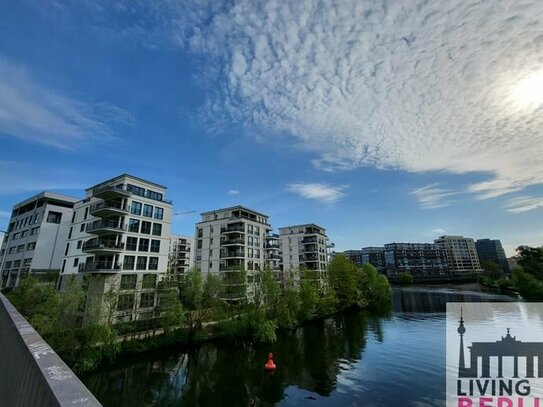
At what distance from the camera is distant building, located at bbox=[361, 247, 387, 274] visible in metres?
177

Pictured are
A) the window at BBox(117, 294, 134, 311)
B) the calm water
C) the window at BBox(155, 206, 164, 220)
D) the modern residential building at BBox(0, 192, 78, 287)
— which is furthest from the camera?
the modern residential building at BBox(0, 192, 78, 287)

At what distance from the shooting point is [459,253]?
175625 millimetres

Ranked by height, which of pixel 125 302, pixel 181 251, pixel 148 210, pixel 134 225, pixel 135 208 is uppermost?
pixel 181 251

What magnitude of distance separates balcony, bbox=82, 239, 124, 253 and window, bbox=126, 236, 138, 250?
3.40ft

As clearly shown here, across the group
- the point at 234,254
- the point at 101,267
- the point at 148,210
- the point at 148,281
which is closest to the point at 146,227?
the point at 148,210

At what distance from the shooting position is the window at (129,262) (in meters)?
39.1

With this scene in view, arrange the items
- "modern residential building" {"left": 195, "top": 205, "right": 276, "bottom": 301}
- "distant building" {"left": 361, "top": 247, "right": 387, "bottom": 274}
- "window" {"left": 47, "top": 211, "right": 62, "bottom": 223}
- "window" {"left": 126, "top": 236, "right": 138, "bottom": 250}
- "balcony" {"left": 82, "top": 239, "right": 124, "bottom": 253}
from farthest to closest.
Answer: "distant building" {"left": 361, "top": 247, "right": 387, "bottom": 274} → "modern residential building" {"left": 195, "top": 205, "right": 276, "bottom": 301} → "window" {"left": 47, "top": 211, "right": 62, "bottom": 223} → "window" {"left": 126, "top": 236, "right": 138, "bottom": 250} → "balcony" {"left": 82, "top": 239, "right": 124, "bottom": 253}

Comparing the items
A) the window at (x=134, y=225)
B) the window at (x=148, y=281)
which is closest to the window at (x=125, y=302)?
the window at (x=148, y=281)

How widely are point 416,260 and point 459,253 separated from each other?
1102 inches

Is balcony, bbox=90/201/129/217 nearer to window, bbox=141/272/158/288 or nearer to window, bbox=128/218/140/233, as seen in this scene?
window, bbox=128/218/140/233

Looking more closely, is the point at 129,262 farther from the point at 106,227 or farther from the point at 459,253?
the point at 459,253

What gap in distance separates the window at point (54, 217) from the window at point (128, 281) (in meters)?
30.3

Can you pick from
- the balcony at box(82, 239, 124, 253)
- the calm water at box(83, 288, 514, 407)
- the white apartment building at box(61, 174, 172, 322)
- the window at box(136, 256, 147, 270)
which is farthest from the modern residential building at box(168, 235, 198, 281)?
the calm water at box(83, 288, 514, 407)

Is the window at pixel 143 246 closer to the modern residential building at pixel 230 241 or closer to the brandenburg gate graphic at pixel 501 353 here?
the modern residential building at pixel 230 241
